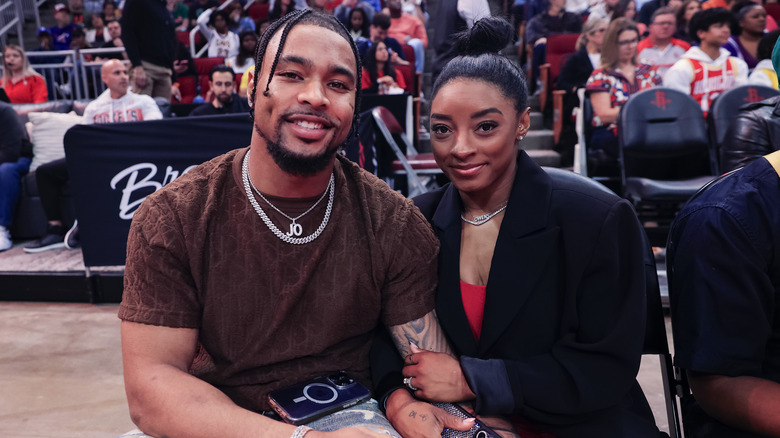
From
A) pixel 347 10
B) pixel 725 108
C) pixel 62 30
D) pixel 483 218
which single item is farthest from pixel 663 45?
pixel 62 30

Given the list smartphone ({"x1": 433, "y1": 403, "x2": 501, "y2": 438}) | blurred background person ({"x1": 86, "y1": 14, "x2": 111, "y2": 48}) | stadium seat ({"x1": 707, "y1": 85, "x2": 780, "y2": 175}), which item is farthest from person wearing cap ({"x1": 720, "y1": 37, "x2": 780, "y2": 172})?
blurred background person ({"x1": 86, "y1": 14, "x2": 111, "y2": 48})

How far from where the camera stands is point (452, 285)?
62.8 inches

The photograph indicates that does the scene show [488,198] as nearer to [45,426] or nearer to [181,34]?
[45,426]

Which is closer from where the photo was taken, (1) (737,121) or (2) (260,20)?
(1) (737,121)

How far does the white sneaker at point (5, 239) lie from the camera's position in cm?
539

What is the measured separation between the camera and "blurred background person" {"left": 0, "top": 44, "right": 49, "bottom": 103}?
7719mm

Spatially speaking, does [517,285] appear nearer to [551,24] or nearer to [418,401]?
[418,401]

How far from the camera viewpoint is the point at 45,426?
115 inches

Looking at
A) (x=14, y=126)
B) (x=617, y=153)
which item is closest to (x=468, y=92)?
(x=617, y=153)

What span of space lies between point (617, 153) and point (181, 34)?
7950 millimetres

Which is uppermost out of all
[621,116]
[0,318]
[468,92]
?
[468,92]

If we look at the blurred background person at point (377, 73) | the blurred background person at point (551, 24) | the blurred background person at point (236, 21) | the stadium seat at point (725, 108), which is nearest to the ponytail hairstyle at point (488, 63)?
the stadium seat at point (725, 108)

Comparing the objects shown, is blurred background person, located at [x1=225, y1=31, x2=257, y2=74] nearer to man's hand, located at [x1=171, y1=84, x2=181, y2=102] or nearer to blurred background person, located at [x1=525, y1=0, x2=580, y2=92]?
man's hand, located at [x1=171, y1=84, x2=181, y2=102]

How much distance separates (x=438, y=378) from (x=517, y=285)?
0.29 m
